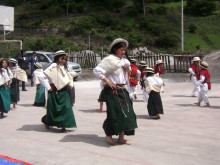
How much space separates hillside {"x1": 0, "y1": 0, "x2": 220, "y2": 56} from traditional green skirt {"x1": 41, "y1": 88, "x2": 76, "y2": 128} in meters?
37.9

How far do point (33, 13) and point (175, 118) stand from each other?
6157 cm

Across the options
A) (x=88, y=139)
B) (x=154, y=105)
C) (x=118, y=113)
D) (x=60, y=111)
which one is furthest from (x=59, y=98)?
(x=154, y=105)

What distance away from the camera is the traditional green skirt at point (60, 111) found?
9414 mm

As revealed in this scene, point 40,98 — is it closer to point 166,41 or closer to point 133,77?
point 133,77

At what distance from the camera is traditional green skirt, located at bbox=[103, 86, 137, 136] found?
7898 millimetres

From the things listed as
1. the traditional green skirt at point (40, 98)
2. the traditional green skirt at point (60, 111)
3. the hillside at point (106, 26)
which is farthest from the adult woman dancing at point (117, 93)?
the hillside at point (106, 26)

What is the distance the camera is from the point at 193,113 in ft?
41.6

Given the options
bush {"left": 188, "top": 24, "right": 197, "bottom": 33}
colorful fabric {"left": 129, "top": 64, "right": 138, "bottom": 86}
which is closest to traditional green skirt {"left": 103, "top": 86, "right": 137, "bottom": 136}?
colorful fabric {"left": 129, "top": 64, "right": 138, "bottom": 86}

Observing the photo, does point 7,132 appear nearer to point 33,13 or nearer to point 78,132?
point 78,132

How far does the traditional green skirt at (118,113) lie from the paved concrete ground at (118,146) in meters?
0.31

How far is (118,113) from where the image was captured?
795cm

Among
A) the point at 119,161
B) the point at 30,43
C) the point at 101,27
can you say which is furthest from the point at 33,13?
the point at 119,161

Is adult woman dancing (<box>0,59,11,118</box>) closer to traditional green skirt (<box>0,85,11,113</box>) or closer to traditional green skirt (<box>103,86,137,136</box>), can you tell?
traditional green skirt (<box>0,85,11,113</box>)

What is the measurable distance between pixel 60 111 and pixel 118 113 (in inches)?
74.8
